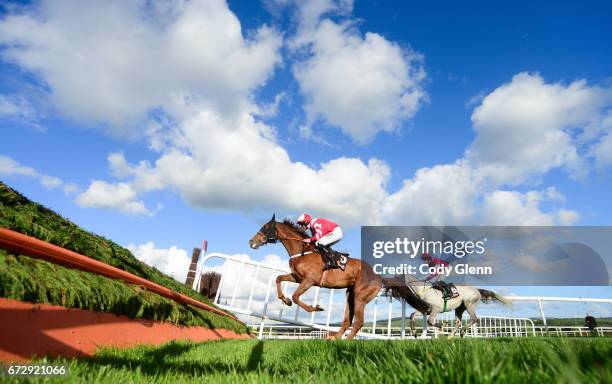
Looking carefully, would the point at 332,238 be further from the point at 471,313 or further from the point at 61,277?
the point at 61,277

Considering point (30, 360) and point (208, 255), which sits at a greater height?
point (208, 255)

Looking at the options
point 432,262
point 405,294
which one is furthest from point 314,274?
point 432,262

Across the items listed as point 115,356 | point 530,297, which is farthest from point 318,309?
point 530,297

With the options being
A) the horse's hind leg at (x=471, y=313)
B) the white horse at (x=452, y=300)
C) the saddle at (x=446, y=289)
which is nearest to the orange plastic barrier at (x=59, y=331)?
the white horse at (x=452, y=300)

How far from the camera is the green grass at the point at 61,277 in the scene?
180cm

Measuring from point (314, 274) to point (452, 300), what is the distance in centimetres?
530

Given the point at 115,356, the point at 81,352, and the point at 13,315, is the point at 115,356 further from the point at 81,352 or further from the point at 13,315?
the point at 13,315

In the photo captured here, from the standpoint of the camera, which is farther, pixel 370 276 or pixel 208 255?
pixel 208 255

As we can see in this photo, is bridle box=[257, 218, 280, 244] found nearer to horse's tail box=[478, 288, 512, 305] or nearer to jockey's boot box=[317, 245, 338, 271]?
jockey's boot box=[317, 245, 338, 271]

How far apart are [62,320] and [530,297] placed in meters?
12.4

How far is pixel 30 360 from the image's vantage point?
1.73 m

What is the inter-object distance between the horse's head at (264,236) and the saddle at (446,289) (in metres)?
5.20

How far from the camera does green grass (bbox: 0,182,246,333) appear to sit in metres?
1.80

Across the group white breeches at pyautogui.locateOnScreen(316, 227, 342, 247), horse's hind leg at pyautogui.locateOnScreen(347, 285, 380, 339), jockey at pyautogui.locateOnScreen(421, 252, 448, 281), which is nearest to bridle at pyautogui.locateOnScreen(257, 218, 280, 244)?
white breeches at pyautogui.locateOnScreen(316, 227, 342, 247)
